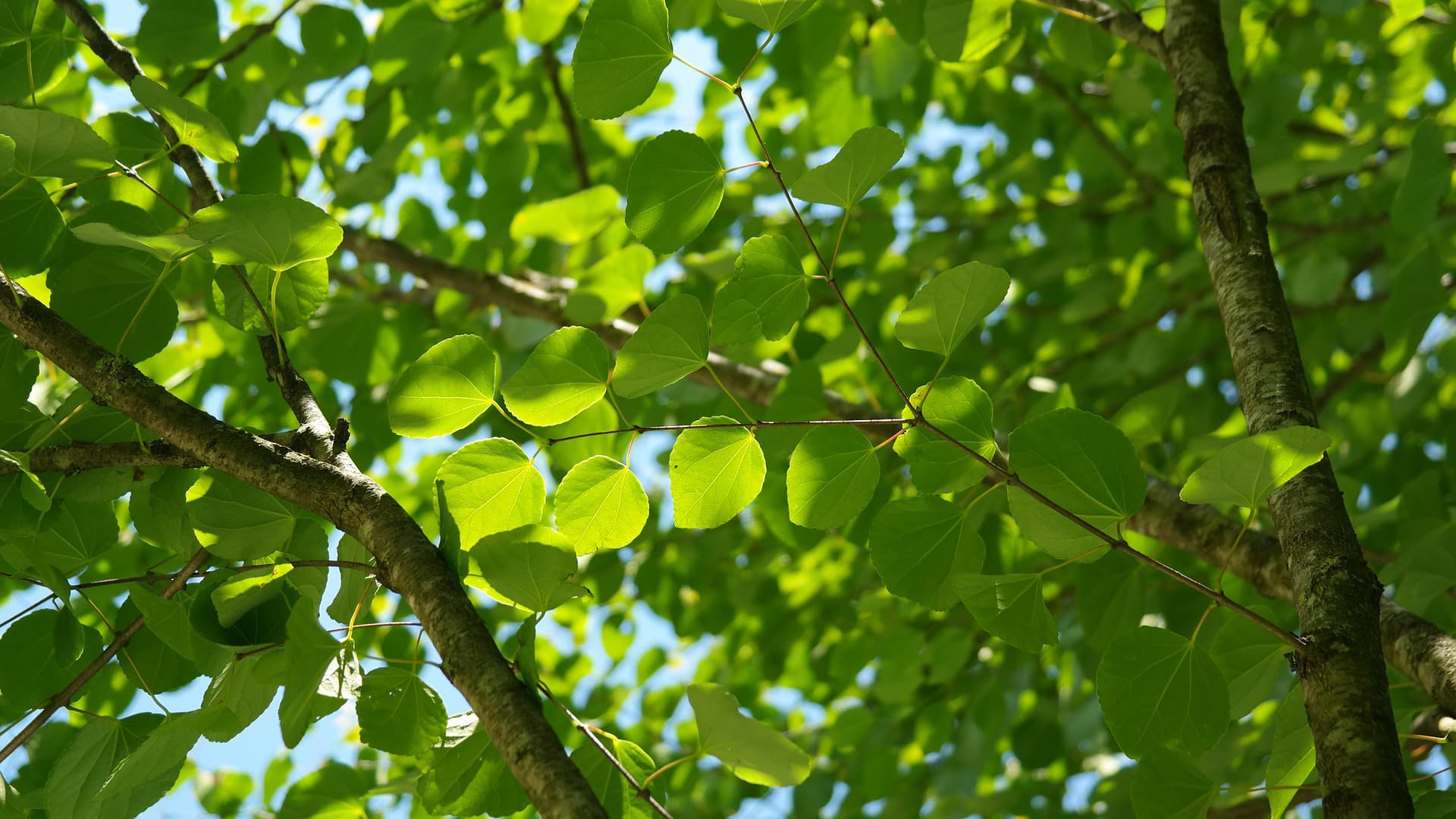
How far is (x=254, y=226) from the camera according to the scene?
0.63 m

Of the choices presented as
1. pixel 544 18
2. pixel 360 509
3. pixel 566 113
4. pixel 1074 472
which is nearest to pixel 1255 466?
pixel 1074 472

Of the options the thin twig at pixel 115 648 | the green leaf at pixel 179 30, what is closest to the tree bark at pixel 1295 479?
the thin twig at pixel 115 648

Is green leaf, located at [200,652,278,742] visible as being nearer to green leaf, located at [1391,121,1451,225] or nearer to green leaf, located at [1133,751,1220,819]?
green leaf, located at [1133,751,1220,819]

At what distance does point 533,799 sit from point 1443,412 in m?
Result: 2.05

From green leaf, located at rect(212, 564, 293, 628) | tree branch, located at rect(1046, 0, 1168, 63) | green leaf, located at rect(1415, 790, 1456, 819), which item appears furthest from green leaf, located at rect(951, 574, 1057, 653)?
tree branch, located at rect(1046, 0, 1168, 63)

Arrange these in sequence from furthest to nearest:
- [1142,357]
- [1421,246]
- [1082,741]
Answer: [1082,741], [1142,357], [1421,246]

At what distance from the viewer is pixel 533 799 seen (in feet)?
1.63

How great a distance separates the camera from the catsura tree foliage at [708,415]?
0.63 meters

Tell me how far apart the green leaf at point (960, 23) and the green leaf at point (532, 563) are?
0.73 metres

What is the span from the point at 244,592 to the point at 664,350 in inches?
12.2

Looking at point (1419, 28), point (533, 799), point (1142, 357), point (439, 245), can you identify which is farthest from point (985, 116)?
point (533, 799)

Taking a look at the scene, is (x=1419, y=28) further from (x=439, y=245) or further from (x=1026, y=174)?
(x=439, y=245)

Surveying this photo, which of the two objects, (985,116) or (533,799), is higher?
(985,116)

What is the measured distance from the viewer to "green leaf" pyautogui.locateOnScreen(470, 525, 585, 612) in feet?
1.95
